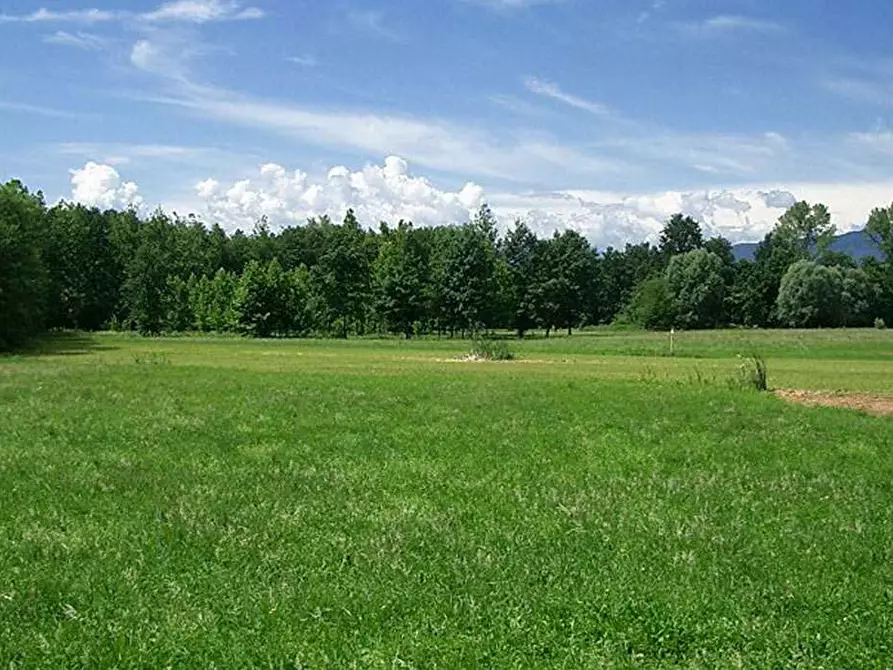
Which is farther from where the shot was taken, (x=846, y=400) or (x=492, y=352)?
(x=492, y=352)

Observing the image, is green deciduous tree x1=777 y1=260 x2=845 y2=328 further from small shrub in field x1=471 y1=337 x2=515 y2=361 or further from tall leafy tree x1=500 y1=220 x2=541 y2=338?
small shrub in field x1=471 y1=337 x2=515 y2=361

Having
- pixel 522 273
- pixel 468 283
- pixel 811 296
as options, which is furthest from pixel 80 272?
pixel 811 296

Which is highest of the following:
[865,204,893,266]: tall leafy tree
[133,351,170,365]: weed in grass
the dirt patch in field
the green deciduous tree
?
[865,204,893,266]: tall leafy tree

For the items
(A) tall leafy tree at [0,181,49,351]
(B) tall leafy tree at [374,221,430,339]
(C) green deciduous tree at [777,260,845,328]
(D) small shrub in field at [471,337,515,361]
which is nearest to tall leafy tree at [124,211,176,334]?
(A) tall leafy tree at [0,181,49,351]

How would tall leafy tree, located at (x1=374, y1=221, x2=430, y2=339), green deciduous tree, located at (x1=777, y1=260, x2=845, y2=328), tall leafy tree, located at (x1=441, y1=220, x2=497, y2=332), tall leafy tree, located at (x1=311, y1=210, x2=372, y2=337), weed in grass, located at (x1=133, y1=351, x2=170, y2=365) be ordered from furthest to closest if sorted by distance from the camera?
green deciduous tree, located at (x1=777, y1=260, x2=845, y2=328)
tall leafy tree, located at (x1=311, y1=210, x2=372, y2=337)
tall leafy tree, located at (x1=441, y1=220, x2=497, y2=332)
tall leafy tree, located at (x1=374, y1=221, x2=430, y2=339)
weed in grass, located at (x1=133, y1=351, x2=170, y2=365)

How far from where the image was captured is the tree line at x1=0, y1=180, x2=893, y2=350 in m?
130

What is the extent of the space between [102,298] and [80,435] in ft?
443

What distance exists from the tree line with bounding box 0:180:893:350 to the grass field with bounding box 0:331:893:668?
96343mm

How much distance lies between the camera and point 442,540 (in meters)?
12.1

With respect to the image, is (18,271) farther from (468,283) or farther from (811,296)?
(811,296)

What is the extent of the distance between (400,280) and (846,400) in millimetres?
97704

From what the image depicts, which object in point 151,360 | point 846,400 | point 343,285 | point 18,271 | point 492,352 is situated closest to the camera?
point 846,400

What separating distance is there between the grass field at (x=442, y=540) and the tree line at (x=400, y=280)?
96.3m

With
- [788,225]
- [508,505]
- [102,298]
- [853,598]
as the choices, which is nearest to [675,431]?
[508,505]
